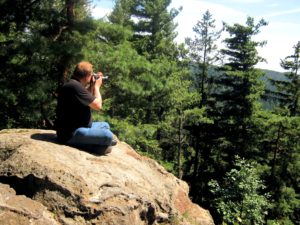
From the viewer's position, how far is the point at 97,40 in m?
16.5

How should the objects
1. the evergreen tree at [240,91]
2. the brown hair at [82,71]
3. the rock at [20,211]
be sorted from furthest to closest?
the evergreen tree at [240,91] < the brown hair at [82,71] < the rock at [20,211]

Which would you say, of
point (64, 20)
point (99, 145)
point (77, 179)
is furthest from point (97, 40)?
point (77, 179)

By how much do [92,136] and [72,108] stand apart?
52 centimetres

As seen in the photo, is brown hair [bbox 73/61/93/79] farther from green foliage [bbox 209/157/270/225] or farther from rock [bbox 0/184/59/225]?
green foliage [bbox 209/157/270/225]

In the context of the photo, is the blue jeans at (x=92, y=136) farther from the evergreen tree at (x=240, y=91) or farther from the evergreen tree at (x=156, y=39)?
the evergreen tree at (x=240, y=91)

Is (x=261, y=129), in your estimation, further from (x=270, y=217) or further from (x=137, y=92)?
(x=137, y=92)

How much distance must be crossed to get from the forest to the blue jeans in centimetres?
578

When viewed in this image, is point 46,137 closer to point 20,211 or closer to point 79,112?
point 79,112

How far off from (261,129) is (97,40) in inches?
627

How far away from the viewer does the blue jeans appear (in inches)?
243

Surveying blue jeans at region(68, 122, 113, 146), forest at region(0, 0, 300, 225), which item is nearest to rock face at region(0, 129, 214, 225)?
blue jeans at region(68, 122, 113, 146)

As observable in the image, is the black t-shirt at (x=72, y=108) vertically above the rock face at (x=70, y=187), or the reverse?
the black t-shirt at (x=72, y=108)

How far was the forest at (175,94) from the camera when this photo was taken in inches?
513

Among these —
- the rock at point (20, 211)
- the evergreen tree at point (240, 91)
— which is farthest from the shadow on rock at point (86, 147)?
the evergreen tree at point (240, 91)
